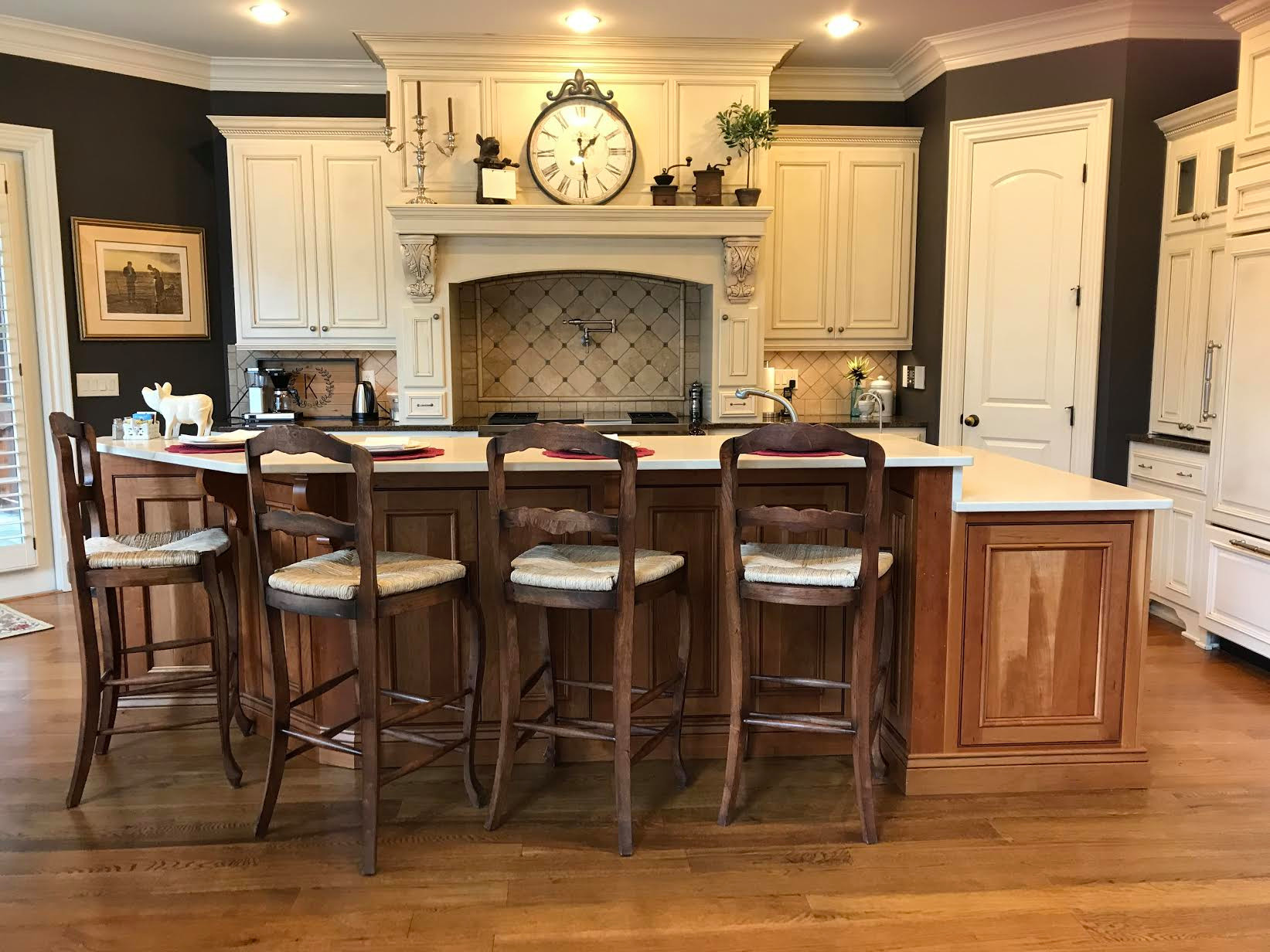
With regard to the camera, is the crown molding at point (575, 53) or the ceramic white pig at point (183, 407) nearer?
the ceramic white pig at point (183, 407)

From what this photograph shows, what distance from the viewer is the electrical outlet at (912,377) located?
5.42 meters

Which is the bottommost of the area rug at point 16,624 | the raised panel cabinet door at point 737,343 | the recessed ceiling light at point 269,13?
the area rug at point 16,624

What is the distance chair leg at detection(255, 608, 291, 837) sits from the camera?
8.18 feet

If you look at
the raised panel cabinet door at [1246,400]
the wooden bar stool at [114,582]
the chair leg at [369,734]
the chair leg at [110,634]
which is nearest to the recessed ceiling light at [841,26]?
the raised panel cabinet door at [1246,400]

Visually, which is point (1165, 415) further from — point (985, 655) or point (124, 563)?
point (124, 563)

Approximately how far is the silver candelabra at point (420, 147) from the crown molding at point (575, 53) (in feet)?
1.00

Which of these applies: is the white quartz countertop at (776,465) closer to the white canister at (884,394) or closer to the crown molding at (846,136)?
the white canister at (884,394)

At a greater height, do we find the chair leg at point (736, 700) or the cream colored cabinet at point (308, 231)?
the cream colored cabinet at point (308, 231)

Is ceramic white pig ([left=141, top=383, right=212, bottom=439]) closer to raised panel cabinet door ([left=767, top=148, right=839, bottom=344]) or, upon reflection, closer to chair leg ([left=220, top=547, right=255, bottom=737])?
chair leg ([left=220, top=547, right=255, bottom=737])

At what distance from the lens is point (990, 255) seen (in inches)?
195

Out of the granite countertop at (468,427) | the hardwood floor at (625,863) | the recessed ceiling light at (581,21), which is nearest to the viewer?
the hardwood floor at (625,863)

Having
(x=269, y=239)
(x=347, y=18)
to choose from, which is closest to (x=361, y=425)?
(x=269, y=239)

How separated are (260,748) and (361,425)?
91.7 inches

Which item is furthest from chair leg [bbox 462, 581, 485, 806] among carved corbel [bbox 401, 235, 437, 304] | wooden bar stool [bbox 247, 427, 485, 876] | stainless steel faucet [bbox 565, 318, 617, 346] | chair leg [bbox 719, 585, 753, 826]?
stainless steel faucet [bbox 565, 318, 617, 346]
